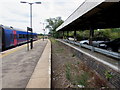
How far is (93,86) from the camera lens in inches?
182

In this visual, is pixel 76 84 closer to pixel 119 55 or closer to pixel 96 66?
pixel 96 66

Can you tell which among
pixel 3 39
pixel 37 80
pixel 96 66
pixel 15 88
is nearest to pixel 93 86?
pixel 96 66

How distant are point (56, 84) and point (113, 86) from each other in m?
2.07

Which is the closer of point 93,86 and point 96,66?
point 93,86

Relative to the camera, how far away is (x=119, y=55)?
4.88m

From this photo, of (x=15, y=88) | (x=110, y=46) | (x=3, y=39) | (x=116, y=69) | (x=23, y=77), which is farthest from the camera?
(x=3, y=39)

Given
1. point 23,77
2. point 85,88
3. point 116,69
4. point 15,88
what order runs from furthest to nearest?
point 23,77 → point 85,88 → point 15,88 → point 116,69

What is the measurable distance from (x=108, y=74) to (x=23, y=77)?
3294 millimetres

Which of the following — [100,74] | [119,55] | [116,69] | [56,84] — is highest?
[119,55]

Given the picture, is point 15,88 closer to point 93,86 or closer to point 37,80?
point 37,80

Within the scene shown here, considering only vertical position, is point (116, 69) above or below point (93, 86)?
above

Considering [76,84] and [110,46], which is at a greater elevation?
[110,46]

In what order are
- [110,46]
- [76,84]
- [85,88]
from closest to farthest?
[85,88] → [76,84] → [110,46]

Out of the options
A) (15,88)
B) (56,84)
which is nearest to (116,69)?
(56,84)
